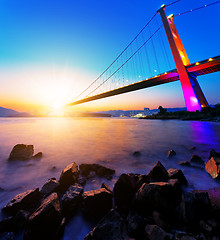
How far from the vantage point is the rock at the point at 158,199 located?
1.05 meters

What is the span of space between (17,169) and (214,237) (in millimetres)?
3150

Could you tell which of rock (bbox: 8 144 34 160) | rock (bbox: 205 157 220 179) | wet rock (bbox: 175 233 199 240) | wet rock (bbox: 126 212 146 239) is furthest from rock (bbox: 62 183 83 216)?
rock (bbox: 8 144 34 160)

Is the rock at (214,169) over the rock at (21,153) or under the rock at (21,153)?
under

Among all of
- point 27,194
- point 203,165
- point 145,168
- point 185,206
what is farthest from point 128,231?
point 203,165

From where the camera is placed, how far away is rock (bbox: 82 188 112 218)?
121 centimetres

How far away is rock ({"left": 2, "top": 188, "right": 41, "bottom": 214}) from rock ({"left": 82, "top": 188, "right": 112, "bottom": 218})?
621 millimetres

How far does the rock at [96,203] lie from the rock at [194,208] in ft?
2.46

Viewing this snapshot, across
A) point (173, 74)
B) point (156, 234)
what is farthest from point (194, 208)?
point (173, 74)

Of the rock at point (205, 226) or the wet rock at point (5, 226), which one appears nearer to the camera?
the rock at point (205, 226)

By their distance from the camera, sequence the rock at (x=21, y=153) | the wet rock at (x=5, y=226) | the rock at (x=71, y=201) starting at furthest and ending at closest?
the rock at (x=21, y=153) < the rock at (x=71, y=201) < the wet rock at (x=5, y=226)

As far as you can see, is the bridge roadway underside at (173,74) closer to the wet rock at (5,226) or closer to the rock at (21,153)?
the rock at (21,153)

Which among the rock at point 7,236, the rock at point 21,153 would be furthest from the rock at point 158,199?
the rock at point 21,153

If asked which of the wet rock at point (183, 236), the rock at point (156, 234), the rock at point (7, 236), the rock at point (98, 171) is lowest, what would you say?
the rock at point (98, 171)

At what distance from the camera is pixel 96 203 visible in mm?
1217
